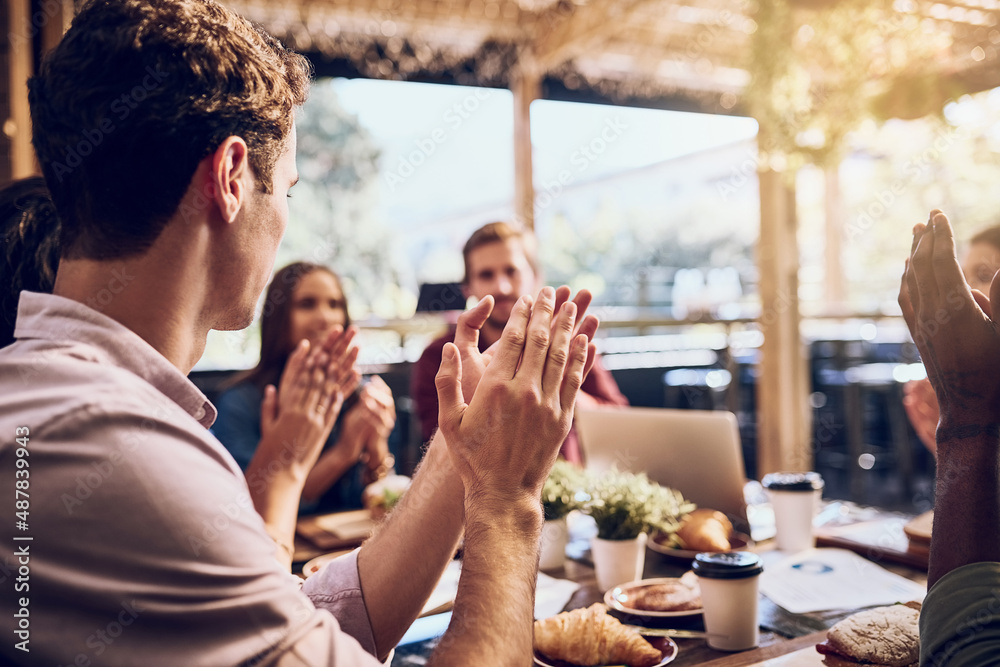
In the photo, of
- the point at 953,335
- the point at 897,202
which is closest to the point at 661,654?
the point at 953,335

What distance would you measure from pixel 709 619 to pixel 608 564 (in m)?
0.27

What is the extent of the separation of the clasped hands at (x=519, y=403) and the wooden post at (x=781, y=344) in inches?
138

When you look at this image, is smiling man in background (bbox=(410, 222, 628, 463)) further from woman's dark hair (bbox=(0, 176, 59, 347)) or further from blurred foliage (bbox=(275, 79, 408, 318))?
blurred foliage (bbox=(275, 79, 408, 318))

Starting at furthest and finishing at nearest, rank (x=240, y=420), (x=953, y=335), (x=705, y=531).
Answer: (x=240, y=420), (x=705, y=531), (x=953, y=335)

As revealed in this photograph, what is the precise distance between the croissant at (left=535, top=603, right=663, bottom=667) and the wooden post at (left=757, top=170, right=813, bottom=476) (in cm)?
338

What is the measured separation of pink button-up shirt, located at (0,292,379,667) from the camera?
23.4 inches

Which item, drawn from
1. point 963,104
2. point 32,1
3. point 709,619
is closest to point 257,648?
point 709,619

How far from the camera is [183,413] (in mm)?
710

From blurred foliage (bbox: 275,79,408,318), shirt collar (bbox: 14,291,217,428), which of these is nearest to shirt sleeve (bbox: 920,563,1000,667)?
shirt collar (bbox: 14,291,217,428)

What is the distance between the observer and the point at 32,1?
4023mm

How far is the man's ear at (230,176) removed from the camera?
800 mm

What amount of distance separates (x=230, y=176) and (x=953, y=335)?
90 cm

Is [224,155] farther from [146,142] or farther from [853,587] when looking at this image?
[853,587]

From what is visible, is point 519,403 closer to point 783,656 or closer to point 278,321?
point 783,656
